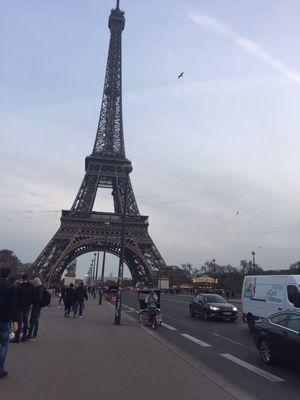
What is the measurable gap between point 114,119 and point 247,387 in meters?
82.0

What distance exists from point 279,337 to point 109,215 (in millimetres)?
72345

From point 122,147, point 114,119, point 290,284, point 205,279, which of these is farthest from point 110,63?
point 290,284

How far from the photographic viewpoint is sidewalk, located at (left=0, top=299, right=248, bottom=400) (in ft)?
22.7

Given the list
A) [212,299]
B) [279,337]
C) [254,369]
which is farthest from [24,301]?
[212,299]

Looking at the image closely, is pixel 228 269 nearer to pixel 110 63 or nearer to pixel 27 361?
pixel 110 63

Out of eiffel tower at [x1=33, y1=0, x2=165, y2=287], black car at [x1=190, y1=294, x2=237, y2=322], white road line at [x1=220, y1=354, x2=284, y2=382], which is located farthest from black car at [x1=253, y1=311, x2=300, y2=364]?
eiffel tower at [x1=33, y1=0, x2=165, y2=287]

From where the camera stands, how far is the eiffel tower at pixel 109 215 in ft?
245

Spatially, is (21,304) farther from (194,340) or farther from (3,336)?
(194,340)

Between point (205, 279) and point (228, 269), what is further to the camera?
point (228, 269)

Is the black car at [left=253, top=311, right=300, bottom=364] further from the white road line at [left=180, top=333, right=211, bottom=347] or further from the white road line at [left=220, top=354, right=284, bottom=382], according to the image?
the white road line at [left=180, top=333, right=211, bottom=347]

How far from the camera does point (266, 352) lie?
35.0 ft

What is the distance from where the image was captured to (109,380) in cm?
786

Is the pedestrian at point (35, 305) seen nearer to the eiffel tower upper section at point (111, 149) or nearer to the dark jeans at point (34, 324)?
the dark jeans at point (34, 324)

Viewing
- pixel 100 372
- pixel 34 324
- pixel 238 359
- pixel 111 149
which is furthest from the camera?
pixel 111 149
